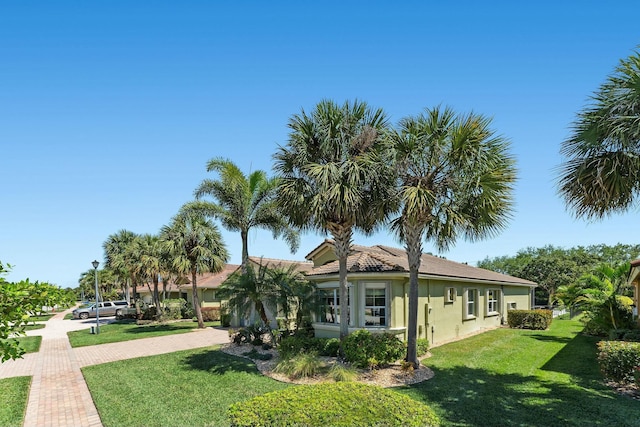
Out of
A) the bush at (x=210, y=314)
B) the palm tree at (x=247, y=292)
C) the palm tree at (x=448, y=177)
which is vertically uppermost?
the palm tree at (x=448, y=177)

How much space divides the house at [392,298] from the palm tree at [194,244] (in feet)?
22.9

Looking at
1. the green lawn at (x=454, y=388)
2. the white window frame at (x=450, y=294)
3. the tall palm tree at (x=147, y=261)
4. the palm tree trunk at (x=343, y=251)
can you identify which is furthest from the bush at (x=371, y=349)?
the tall palm tree at (x=147, y=261)

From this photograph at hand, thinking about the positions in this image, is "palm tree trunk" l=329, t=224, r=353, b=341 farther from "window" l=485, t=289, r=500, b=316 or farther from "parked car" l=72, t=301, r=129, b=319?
"parked car" l=72, t=301, r=129, b=319

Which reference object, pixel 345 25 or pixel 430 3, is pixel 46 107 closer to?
pixel 345 25

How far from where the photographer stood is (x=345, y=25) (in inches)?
430

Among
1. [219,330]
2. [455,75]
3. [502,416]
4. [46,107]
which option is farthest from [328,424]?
[219,330]

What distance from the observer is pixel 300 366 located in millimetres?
11398

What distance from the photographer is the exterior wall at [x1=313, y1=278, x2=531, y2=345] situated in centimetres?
1526

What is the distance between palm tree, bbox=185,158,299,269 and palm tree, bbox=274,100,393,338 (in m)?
4.35

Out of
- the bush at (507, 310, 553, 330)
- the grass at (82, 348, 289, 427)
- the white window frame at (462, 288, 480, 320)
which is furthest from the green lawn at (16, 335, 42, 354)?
the bush at (507, 310, 553, 330)

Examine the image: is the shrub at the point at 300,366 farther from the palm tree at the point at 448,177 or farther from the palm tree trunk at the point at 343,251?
the palm tree at the point at 448,177

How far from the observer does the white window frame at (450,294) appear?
18.7m

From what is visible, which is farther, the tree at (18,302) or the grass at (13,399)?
the grass at (13,399)

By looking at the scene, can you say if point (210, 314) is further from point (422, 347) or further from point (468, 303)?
point (422, 347)
